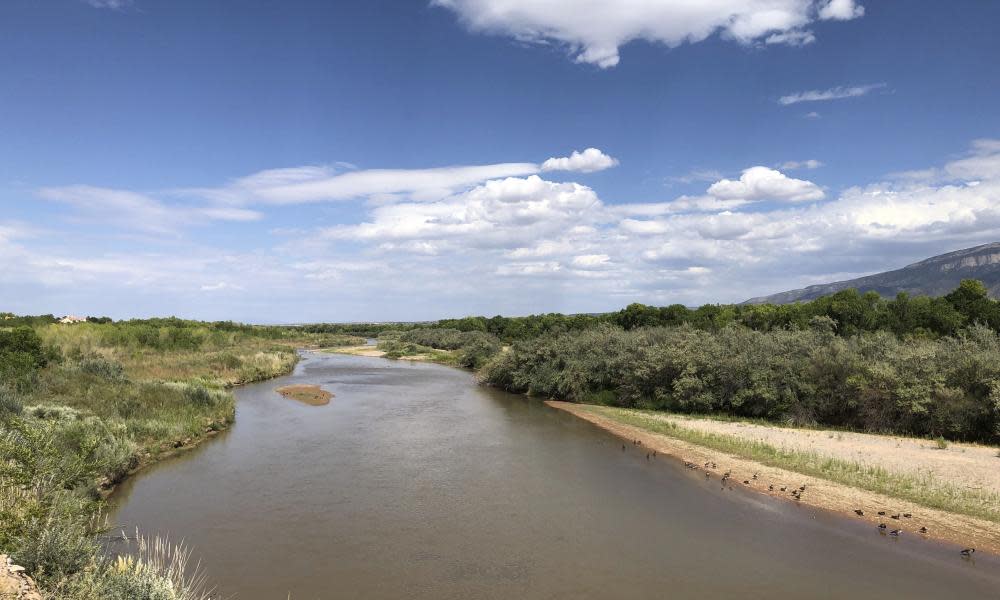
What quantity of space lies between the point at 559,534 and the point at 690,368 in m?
19.2

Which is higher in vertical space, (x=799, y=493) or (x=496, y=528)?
(x=799, y=493)

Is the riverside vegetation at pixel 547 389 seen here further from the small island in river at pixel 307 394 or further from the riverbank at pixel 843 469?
the small island in river at pixel 307 394

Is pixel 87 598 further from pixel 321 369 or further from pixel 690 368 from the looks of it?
pixel 321 369

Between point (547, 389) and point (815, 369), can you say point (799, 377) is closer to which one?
point (815, 369)

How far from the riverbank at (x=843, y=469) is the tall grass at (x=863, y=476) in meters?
0.03

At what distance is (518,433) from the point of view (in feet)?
86.6

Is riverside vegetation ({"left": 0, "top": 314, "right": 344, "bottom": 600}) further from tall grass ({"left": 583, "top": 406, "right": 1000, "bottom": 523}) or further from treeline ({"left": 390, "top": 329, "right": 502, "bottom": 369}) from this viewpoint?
treeline ({"left": 390, "top": 329, "right": 502, "bottom": 369})

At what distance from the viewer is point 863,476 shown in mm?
17469

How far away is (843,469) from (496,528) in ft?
41.1

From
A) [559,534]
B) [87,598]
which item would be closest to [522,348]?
[559,534]

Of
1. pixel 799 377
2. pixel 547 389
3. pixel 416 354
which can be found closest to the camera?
pixel 799 377

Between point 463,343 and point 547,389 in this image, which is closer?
point 547,389

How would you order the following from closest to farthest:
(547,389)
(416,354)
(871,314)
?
(547,389) → (871,314) → (416,354)

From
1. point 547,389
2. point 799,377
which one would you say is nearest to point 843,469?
point 799,377
